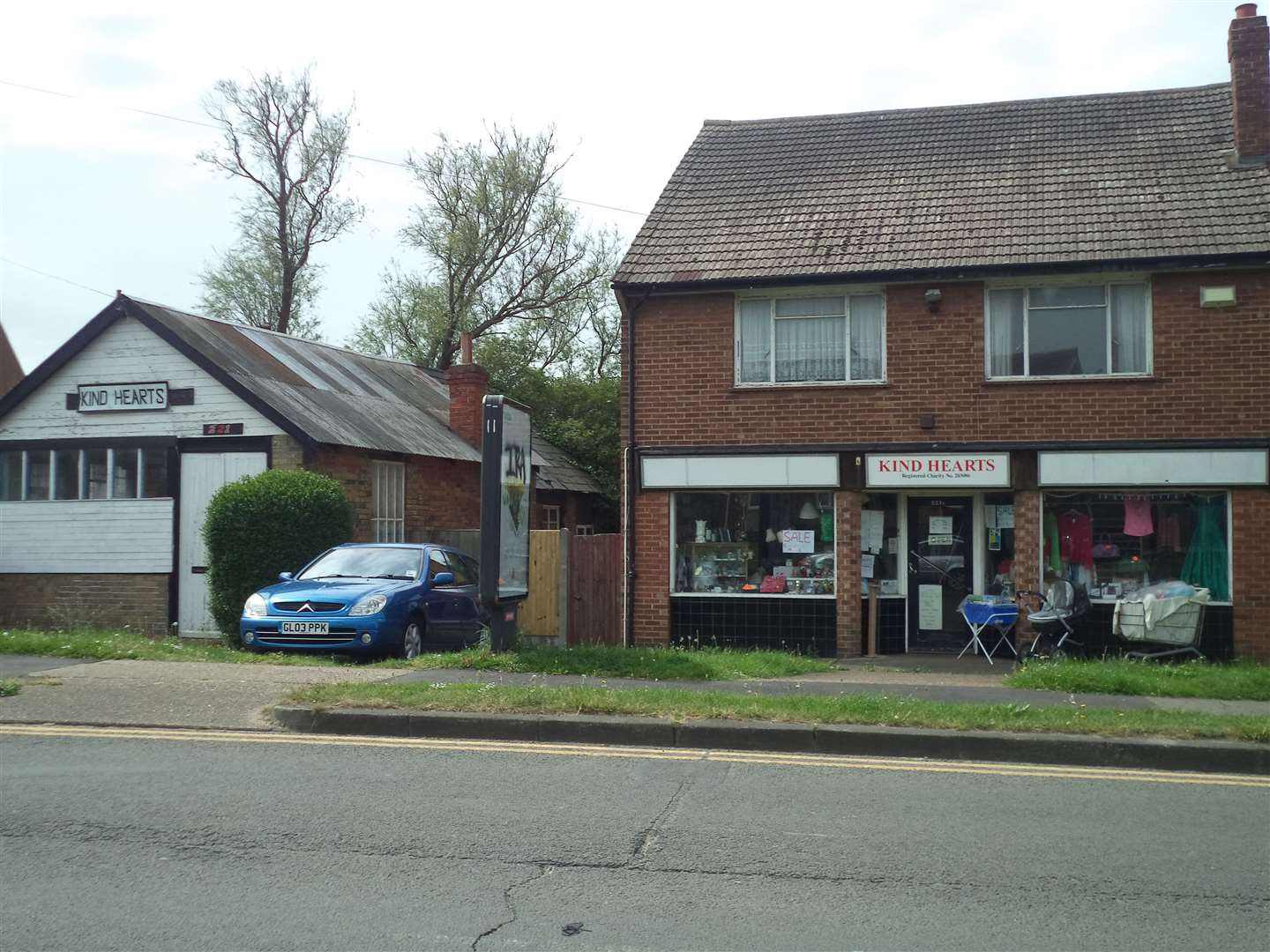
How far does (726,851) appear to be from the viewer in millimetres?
6000

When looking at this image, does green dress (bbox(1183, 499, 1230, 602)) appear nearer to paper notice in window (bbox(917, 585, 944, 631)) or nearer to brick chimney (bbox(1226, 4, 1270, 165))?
paper notice in window (bbox(917, 585, 944, 631))

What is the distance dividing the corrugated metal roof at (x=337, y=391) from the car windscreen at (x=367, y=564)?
3076 mm

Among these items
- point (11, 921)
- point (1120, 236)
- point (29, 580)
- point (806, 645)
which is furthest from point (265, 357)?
point (11, 921)

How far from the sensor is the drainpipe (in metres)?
15.5

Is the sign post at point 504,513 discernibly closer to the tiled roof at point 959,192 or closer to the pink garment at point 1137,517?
the tiled roof at point 959,192

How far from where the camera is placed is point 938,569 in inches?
603

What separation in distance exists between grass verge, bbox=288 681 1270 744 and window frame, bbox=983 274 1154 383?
5.77m

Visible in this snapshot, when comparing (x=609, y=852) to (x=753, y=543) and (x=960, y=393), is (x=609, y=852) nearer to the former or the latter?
(x=753, y=543)

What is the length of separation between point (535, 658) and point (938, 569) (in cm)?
599

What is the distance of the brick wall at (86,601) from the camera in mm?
17984

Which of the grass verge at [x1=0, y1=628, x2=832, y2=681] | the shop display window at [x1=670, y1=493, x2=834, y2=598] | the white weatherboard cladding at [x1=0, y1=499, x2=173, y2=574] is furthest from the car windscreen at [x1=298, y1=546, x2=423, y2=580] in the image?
the white weatherboard cladding at [x1=0, y1=499, x2=173, y2=574]

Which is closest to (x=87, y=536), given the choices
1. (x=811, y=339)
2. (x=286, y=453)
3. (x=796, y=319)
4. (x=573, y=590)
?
(x=286, y=453)

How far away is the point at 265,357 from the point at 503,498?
917 centimetres

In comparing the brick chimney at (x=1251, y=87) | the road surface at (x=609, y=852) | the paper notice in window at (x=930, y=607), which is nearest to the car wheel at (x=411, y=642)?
the road surface at (x=609, y=852)
